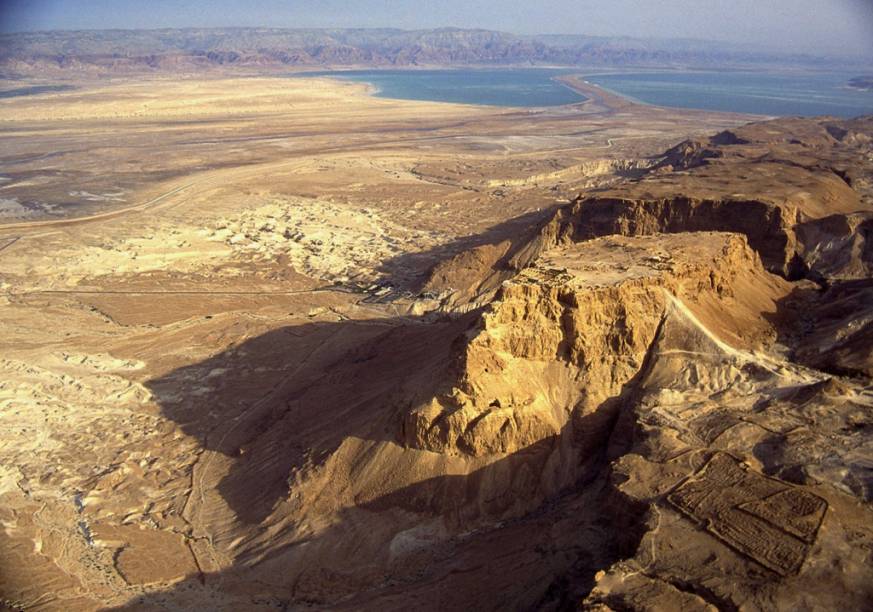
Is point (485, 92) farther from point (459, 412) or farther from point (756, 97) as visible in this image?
point (459, 412)

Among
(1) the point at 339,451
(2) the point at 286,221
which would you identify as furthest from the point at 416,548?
(2) the point at 286,221

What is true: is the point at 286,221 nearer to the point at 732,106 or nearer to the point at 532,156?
the point at 532,156

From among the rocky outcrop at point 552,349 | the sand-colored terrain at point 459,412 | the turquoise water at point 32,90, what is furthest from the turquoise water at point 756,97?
the turquoise water at point 32,90

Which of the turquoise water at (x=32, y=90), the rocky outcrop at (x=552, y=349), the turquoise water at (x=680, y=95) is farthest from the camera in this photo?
the turquoise water at (x=32, y=90)

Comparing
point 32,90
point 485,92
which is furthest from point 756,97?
point 32,90

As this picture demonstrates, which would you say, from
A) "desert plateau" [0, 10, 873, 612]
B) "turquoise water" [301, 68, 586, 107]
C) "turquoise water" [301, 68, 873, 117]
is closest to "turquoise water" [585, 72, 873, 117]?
"turquoise water" [301, 68, 873, 117]

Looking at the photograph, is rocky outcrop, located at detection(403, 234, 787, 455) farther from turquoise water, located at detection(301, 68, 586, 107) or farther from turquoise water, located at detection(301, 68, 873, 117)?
turquoise water, located at detection(301, 68, 586, 107)

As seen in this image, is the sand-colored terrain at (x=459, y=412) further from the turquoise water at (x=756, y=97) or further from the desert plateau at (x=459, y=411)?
the turquoise water at (x=756, y=97)
